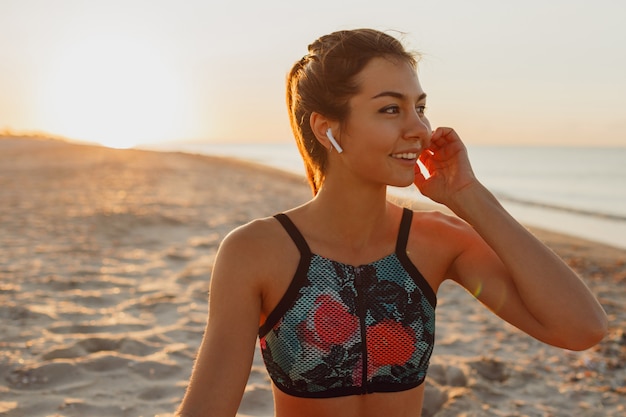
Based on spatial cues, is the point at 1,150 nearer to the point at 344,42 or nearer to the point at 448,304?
the point at 448,304

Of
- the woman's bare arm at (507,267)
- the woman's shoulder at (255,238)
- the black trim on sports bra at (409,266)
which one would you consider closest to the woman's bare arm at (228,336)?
the woman's shoulder at (255,238)

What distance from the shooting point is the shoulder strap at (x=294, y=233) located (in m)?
2.77

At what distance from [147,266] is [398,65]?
23.1ft

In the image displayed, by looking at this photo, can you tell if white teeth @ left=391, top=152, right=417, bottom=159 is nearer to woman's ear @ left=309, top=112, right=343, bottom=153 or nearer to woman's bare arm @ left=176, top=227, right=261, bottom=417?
woman's ear @ left=309, top=112, right=343, bottom=153

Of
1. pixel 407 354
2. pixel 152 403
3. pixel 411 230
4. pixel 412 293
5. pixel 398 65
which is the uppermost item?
pixel 398 65

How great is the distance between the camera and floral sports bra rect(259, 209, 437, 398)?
8.75 ft

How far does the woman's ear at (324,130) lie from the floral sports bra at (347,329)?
0.38 meters

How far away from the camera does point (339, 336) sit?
2.67 m

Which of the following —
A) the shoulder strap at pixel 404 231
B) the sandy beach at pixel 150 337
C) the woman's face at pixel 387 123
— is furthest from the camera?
the sandy beach at pixel 150 337

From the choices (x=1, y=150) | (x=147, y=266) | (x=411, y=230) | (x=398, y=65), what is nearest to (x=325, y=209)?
(x=411, y=230)

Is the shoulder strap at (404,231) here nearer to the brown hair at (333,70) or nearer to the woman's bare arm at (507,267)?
the woman's bare arm at (507,267)

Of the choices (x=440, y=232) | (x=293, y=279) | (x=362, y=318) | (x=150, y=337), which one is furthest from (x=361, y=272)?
(x=150, y=337)

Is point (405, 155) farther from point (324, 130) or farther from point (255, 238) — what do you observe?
point (255, 238)

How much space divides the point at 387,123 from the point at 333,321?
843mm
